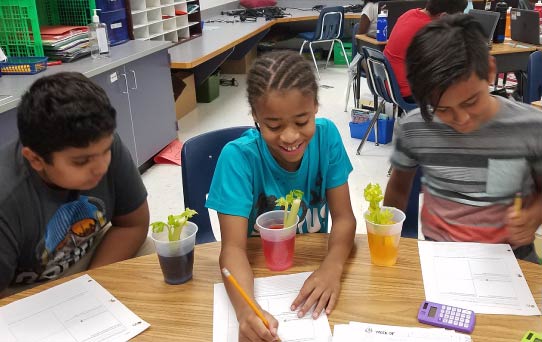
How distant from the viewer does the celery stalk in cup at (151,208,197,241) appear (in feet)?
3.39

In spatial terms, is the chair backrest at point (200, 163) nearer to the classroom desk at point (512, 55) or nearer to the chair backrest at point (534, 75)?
the chair backrest at point (534, 75)

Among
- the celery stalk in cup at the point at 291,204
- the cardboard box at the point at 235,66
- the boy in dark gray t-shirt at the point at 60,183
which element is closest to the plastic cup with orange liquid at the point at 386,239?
the celery stalk in cup at the point at 291,204

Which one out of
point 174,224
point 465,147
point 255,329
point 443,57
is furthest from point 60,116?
point 465,147

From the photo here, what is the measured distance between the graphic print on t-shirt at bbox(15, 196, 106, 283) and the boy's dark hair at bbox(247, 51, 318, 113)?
1.60ft

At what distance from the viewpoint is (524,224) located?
1.22 m

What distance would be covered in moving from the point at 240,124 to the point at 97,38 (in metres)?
1.66

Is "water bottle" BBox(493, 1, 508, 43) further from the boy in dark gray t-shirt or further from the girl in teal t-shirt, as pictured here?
the boy in dark gray t-shirt

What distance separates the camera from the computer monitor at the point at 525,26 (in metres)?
3.72

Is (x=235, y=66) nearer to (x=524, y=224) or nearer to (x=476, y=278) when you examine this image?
(x=524, y=224)

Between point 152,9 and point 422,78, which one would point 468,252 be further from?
point 152,9

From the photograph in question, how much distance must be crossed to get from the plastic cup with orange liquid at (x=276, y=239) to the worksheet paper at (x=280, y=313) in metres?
0.04

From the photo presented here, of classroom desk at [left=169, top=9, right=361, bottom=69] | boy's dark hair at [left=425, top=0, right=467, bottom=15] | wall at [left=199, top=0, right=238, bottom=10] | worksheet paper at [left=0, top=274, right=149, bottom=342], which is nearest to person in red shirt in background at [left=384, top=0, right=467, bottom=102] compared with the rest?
boy's dark hair at [left=425, top=0, right=467, bottom=15]

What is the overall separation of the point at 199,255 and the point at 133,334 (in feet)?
0.95

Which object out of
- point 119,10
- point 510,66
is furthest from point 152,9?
point 510,66
